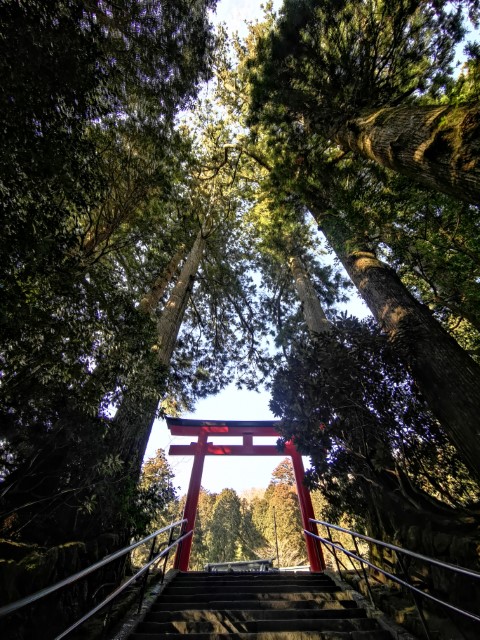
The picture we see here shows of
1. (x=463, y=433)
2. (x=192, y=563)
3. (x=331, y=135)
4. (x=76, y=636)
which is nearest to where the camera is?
(x=76, y=636)

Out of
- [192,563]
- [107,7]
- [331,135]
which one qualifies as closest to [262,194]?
[331,135]

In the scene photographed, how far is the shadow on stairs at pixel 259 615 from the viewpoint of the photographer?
2.14 m

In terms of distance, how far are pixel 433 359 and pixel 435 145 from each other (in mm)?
2105

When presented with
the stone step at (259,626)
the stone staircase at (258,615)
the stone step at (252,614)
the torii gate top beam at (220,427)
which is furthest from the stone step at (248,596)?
the torii gate top beam at (220,427)

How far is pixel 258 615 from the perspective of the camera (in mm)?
2531

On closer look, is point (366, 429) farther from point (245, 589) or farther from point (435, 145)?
point (435, 145)

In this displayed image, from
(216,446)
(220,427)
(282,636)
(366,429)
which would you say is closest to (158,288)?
(220,427)

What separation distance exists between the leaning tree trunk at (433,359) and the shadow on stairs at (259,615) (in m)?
1.72

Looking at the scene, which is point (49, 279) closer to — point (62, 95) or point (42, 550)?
point (62, 95)

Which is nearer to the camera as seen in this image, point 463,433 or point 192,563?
point 463,433

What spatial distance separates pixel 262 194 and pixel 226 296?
3.35 metres

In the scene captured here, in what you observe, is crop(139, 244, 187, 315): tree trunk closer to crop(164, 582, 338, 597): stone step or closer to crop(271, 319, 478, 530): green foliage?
crop(271, 319, 478, 530): green foliage

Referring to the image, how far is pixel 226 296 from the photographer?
9625mm

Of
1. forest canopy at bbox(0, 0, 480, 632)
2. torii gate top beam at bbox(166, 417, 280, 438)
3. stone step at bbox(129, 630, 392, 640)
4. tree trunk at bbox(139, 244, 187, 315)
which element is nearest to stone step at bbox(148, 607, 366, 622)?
stone step at bbox(129, 630, 392, 640)
